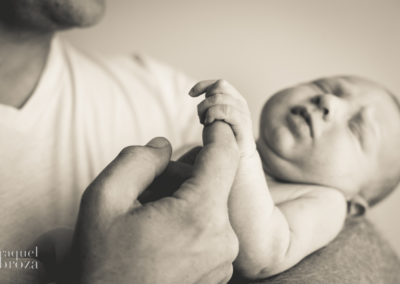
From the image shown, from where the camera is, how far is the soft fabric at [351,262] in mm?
795

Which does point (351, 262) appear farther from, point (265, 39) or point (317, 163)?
point (265, 39)

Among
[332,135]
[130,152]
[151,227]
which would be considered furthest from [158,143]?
[332,135]

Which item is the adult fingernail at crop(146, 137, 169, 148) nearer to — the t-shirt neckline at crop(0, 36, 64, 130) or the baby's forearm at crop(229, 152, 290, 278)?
the baby's forearm at crop(229, 152, 290, 278)

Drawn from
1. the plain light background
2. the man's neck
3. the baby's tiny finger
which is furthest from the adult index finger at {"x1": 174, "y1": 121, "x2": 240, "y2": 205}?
the plain light background

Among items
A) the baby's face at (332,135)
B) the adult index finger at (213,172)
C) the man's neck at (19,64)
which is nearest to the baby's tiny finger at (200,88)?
the adult index finger at (213,172)

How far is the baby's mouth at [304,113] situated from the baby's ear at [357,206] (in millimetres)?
301

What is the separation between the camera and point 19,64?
100 centimetres

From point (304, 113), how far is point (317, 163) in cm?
16

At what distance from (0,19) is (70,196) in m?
0.53

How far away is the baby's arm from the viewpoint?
2.28ft

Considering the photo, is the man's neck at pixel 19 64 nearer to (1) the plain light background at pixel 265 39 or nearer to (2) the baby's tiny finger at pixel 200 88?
(2) the baby's tiny finger at pixel 200 88

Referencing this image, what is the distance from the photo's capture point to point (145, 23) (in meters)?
1.96

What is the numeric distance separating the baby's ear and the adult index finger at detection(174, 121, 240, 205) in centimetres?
73

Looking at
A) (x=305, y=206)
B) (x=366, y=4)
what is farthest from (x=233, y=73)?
(x=305, y=206)
